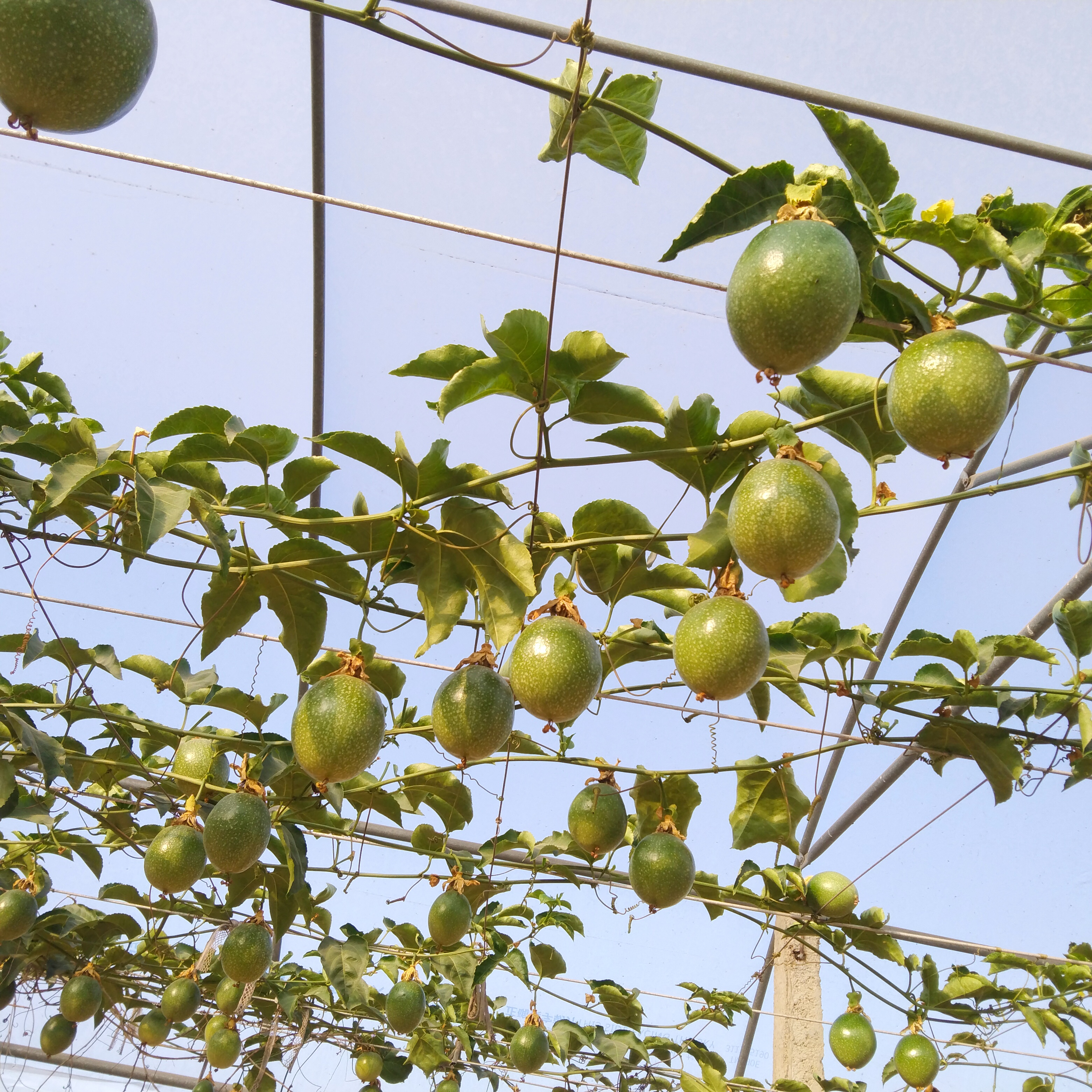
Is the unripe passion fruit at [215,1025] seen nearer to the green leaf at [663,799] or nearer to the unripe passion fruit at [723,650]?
the green leaf at [663,799]

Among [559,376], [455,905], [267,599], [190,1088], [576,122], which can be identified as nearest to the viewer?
[576,122]

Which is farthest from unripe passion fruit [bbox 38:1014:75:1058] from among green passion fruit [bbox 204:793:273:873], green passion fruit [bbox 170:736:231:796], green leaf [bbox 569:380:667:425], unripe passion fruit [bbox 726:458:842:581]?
unripe passion fruit [bbox 726:458:842:581]

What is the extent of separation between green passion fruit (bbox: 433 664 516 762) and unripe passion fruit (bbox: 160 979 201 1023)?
2.71 meters

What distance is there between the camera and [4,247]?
422 cm

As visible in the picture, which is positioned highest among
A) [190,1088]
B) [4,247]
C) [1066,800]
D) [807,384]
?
[4,247]

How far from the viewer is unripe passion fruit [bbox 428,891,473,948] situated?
3404mm

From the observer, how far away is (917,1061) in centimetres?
388

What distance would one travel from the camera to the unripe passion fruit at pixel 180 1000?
13.4 ft

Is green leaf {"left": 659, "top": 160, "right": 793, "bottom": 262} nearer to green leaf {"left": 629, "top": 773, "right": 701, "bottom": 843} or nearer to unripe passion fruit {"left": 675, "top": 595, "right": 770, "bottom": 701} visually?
unripe passion fruit {"left": 675, "top": 595, "right": 770, "bottom": 701}

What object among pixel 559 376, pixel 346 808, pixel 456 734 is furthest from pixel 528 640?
pixel 346 808

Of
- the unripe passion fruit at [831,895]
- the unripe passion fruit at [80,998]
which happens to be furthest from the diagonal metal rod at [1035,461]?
the unripe passion fruit at [80,998]

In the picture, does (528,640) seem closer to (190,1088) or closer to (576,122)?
(576,122)

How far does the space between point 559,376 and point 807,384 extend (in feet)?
1.62

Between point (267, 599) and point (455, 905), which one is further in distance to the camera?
point (455, 905)
